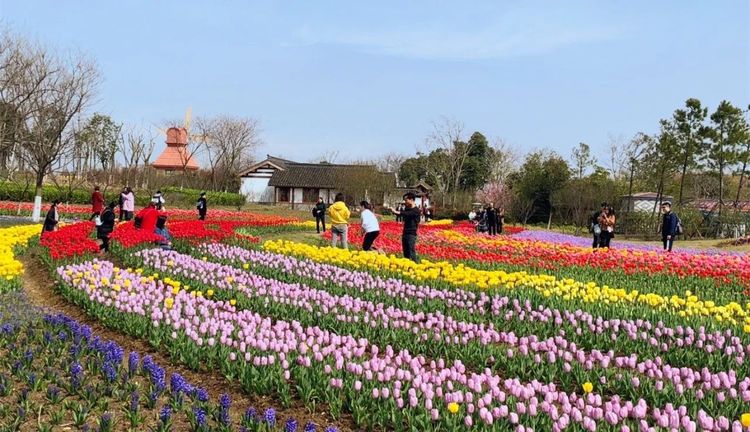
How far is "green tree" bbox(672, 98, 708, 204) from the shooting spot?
36.7m

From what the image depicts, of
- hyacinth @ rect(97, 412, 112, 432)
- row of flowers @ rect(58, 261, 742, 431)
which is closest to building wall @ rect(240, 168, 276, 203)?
row of flowers @ rect(58, 261, 742, 431)

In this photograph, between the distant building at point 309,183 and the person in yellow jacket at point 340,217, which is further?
the distant building at point 309,183

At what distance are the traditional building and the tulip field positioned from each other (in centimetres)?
6626

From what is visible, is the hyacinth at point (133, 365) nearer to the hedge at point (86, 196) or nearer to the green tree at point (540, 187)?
the hedge at point (86, 196)

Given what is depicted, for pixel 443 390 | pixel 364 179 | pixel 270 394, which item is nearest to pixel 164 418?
pixel 270 394

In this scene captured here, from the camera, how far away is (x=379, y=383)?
496cm

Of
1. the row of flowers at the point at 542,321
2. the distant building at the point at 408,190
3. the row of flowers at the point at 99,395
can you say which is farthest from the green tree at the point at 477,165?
the row of flowers at the point at 99,395

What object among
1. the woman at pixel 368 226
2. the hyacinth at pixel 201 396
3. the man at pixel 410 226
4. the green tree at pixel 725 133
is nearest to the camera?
the hyacinth at pixel 201 396

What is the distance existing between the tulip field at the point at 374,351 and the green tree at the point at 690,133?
29118 mm

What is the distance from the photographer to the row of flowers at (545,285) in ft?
25.5

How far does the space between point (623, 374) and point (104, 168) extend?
56476mm

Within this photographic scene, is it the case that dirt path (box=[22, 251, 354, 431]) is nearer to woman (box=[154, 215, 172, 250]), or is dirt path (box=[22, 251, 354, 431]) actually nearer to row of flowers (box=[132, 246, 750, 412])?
row of flowers (box=[132, 246, 750, 412])

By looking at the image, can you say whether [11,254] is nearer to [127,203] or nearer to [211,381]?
[211,381]

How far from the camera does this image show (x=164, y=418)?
4.39m
